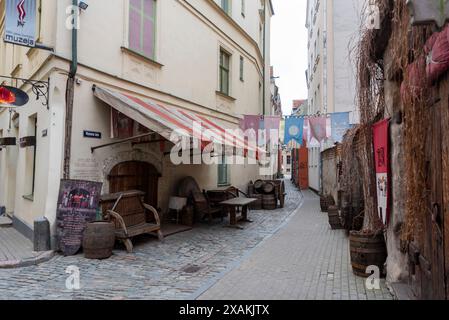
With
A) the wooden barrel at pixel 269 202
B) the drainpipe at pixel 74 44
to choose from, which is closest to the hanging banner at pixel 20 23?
the drainpipe at pixel 74 44

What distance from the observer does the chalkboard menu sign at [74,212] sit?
6.76m

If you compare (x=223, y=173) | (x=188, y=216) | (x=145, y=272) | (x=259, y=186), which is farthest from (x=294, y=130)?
(x=145, y=272)

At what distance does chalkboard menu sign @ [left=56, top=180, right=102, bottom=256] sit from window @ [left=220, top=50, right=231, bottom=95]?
7.85m

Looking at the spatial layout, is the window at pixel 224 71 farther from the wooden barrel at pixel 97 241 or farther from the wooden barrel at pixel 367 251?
the wooden barrel at pixel 367 251

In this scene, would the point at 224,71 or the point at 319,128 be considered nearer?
the point at 319,128

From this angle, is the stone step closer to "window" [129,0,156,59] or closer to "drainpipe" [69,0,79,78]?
"drainpipe" [69,0,79,78]

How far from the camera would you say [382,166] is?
5.04 metres

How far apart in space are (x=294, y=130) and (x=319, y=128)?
0.91 m

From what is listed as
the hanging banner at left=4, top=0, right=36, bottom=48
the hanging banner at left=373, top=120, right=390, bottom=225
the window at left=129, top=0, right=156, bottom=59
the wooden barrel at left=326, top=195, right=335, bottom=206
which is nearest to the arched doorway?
the window at left=129, top=0, right=156, bottom=59

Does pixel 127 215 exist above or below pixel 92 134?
below

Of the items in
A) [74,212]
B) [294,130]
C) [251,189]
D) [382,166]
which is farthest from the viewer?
[251,189]

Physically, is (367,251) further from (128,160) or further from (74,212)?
(128,160)

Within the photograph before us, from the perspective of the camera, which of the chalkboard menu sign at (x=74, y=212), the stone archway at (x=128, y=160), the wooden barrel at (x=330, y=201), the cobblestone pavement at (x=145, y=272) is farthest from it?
the wooden barrel at (x=330, y=201)

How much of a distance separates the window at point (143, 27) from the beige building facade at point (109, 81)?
3cm
